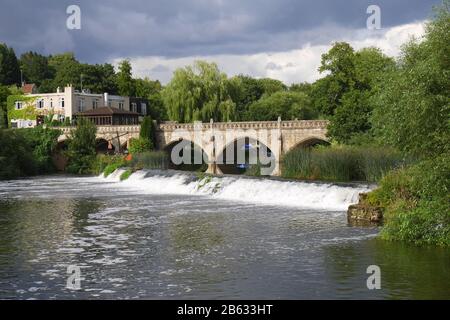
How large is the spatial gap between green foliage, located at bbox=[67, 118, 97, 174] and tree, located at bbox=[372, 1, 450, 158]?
48511 mm

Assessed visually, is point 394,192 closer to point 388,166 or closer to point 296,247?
point 296,247

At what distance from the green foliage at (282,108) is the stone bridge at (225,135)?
983 inches

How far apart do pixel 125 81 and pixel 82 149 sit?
3243 centimetres

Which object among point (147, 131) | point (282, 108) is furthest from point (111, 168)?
point (282, 108)

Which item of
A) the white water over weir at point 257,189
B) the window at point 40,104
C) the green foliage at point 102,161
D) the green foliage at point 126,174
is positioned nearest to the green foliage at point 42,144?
the green foliage at point 102,161

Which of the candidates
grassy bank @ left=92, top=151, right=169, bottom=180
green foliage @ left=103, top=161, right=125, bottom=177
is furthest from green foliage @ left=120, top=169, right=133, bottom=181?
green foliage @ left=103, top=161, right=125, bottom=177

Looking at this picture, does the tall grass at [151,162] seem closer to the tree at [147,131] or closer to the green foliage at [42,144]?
the tree at [147,131]

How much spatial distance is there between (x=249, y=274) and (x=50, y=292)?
459cm

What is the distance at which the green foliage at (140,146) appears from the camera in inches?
2425

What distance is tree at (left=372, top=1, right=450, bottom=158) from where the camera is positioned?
17.8 m

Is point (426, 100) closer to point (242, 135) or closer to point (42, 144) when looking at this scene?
point (242, 135)

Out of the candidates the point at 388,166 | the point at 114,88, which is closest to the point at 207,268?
the point at 388,166

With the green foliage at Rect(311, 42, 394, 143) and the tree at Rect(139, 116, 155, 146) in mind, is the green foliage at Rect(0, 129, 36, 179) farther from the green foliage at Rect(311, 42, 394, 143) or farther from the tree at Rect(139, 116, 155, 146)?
the green foliage at Rect(311, 42, 394, 143)

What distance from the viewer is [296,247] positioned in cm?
1819
